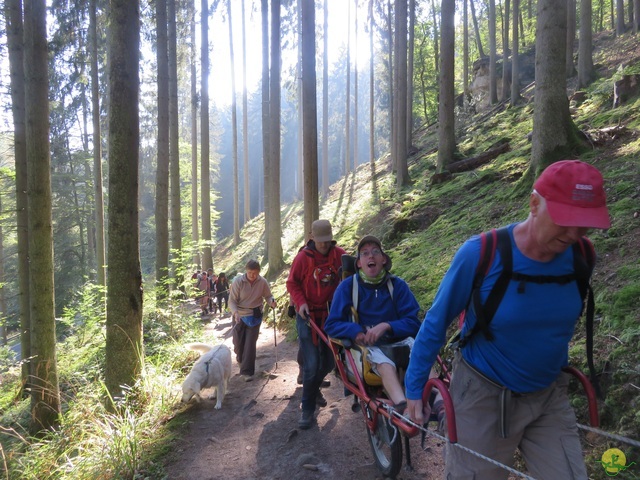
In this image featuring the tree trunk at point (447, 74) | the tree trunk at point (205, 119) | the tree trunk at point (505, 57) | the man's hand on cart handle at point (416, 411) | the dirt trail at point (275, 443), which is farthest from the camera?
the tree trunk at point (505, 57)

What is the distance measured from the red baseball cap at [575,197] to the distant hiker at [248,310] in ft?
19.1

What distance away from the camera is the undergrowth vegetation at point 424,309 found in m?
3.76

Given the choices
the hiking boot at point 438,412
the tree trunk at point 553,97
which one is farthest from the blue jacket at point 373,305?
the tree trunk at point 553,97

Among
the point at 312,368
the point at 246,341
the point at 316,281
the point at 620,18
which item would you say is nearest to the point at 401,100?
the point at 246,341

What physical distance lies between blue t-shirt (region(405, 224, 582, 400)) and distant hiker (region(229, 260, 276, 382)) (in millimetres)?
5431

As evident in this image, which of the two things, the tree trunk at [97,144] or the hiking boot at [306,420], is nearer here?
the hiking boot at [306,420]

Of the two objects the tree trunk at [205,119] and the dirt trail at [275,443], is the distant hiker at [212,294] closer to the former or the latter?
the tree trunk at [205,119]

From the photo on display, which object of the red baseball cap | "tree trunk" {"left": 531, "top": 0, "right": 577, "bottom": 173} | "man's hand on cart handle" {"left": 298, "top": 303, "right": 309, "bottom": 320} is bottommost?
"man's hand on cart handle" {"left": 298, "top": 303, "right": 309, "bottom": 320}

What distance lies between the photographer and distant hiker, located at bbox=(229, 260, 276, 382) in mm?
7281

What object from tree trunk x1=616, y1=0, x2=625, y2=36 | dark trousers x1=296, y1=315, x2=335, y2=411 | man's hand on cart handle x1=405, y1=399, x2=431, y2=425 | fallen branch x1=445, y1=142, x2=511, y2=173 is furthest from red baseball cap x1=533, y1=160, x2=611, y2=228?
tree trunk x1=616, y1=0, x2=625, y2=36

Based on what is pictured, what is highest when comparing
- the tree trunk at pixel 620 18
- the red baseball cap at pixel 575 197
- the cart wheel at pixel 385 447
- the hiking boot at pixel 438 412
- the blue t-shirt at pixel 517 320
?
the tree trunk at pixel 620 18

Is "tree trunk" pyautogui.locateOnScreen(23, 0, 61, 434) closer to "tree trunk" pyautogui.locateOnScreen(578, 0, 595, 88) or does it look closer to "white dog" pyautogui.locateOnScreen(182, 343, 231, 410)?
"white dog" pyautogui.locateOnScreen(182, 343, 231, 410)

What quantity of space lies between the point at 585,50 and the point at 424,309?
13.7m

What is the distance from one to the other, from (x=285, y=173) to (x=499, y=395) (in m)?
70.0
